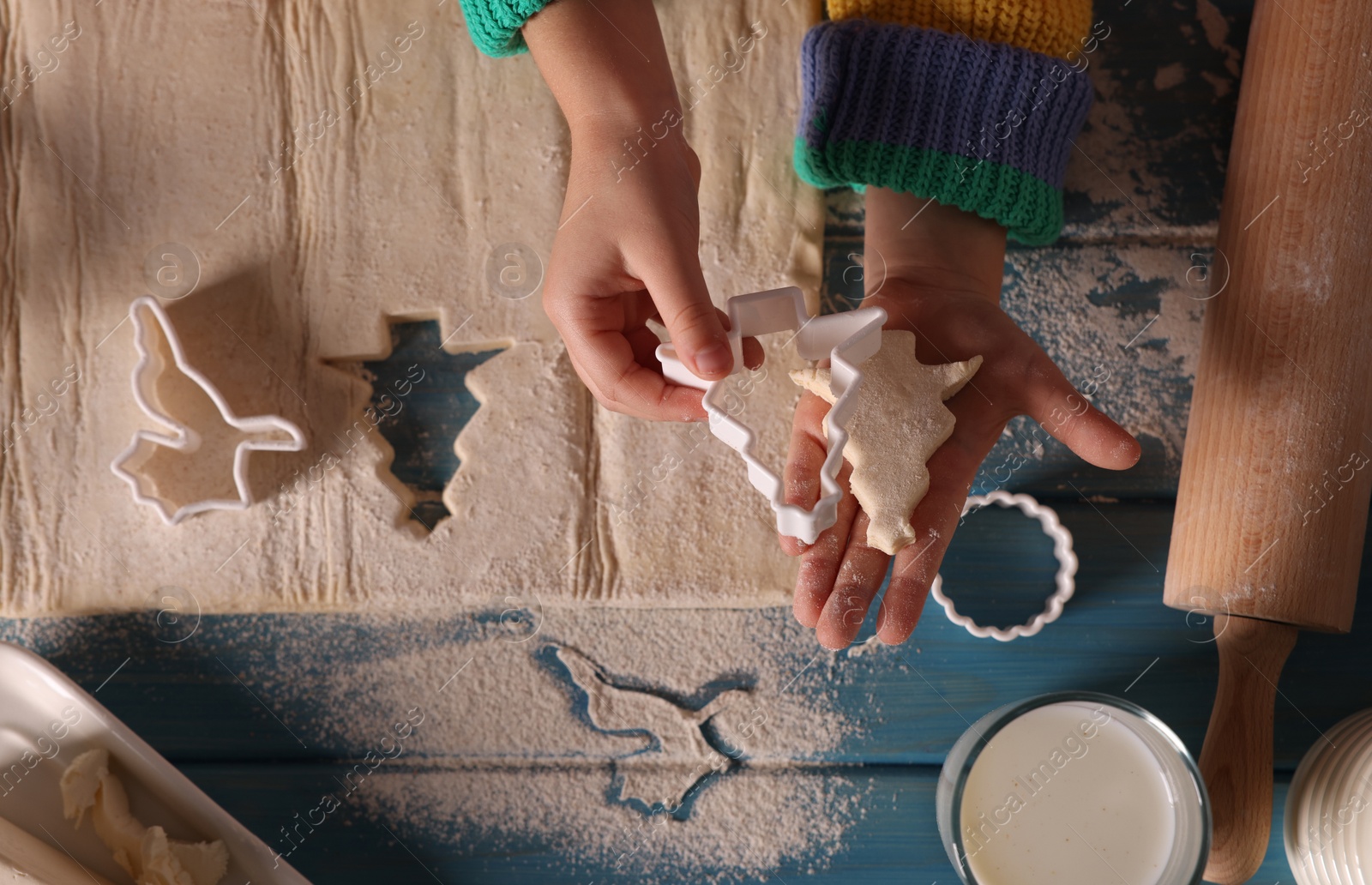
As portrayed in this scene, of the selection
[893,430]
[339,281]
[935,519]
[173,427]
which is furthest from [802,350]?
[173,427]

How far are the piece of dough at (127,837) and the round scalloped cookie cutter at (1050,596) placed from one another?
89 cm

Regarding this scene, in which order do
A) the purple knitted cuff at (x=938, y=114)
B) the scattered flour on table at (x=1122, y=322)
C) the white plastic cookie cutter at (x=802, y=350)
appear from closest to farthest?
the white plastic cookie cutter at (x=802, y=350), the purple knitted cuff at (x=938, y=114), the scattered flour on table at (x=1122, y=322)

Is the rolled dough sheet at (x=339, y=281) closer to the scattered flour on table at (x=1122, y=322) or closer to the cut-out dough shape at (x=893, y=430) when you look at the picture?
the cut-out dough shape at (x=893, y=430)

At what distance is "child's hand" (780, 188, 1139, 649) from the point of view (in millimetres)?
935

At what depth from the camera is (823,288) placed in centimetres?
112

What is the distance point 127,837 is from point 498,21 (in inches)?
39.3

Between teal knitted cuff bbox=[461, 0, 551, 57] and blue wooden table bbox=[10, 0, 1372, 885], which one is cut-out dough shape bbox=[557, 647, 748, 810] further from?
teal knitted cuff bbox=[461, 0, 551, 57]

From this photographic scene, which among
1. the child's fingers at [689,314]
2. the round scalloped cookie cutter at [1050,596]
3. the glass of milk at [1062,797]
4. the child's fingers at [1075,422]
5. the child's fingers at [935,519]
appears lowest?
the glass of milk at [1062,797]

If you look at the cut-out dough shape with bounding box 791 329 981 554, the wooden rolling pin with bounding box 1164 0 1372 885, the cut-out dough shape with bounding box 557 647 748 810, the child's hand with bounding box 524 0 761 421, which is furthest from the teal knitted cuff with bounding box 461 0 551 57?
the wooden rolling pin with bounding box 1164 0 1372 885

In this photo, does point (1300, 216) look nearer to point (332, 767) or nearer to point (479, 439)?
point (479, 439)

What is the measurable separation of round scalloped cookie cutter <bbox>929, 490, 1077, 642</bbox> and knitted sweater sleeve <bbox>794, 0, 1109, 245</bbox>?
33 centimetres

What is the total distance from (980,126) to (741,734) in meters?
0.77

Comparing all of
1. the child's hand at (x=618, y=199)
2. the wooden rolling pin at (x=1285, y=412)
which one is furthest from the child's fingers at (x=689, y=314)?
the wooden rolling pin at (x=1285, y=412)

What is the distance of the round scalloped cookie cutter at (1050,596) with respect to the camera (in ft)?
3.51
